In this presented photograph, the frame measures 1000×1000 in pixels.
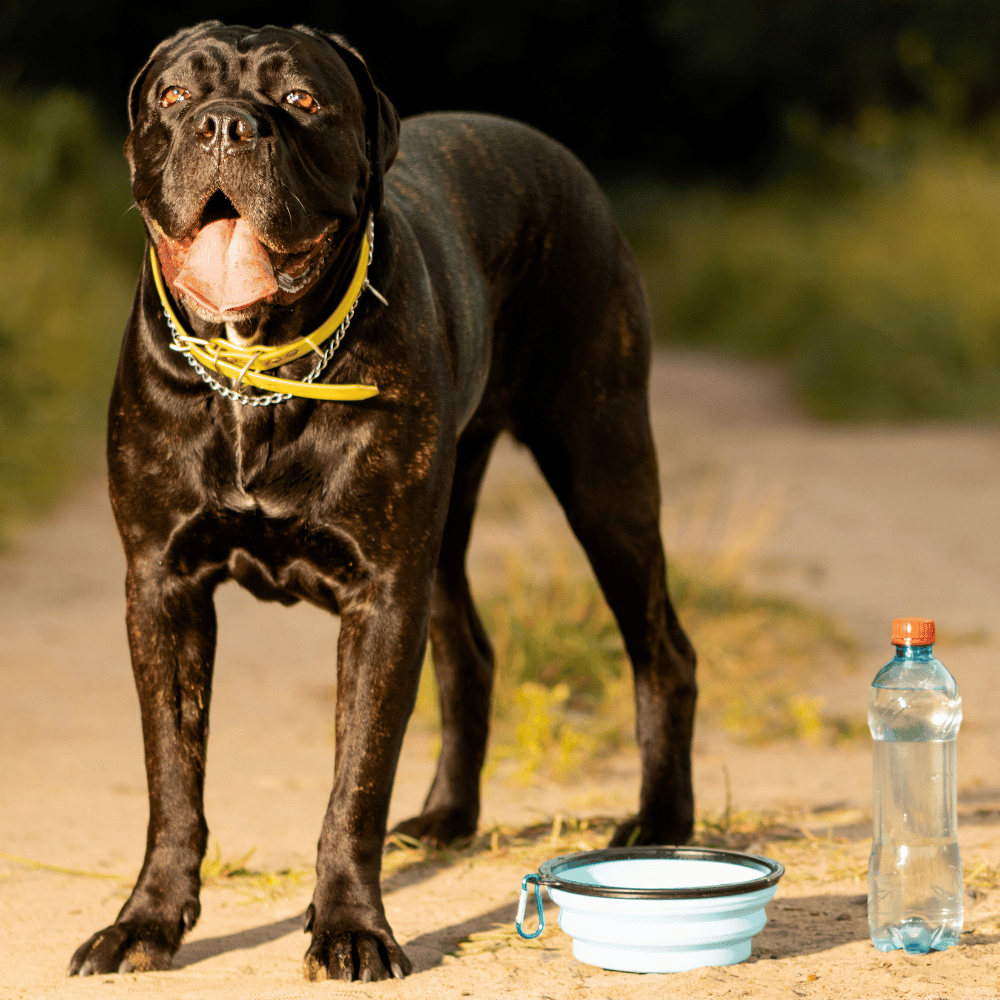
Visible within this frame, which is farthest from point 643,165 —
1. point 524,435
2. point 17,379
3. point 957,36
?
point 524,435

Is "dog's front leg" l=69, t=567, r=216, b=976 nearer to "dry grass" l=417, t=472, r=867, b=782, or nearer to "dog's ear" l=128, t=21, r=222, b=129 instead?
"dog's ear" l=128, t=21, r=222, b=129

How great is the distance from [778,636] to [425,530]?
329 centimetres

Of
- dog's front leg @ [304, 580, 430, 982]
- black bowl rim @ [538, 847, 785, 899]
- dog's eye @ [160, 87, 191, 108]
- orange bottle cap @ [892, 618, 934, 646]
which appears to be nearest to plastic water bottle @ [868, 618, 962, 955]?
orange bottle cap @ [892, 618, 934, 646]

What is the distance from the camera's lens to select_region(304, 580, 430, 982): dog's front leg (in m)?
2.53

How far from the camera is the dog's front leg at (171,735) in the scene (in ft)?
8.69

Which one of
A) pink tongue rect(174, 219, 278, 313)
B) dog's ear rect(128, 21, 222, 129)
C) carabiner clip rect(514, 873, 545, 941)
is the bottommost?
carabiner clip rect(514, 873, 545, 941)

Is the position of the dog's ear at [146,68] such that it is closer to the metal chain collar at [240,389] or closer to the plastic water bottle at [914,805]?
the metal chain collar at [240,389]

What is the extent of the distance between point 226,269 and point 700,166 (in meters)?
24.2

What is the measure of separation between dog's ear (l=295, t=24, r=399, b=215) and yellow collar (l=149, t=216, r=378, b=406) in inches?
6.6

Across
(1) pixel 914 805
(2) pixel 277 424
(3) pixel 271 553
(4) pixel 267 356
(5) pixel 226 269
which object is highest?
(5) pixel 226 269

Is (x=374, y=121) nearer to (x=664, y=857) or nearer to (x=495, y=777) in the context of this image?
(x=664, y=857)

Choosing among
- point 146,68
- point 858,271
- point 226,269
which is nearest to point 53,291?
point 146,68

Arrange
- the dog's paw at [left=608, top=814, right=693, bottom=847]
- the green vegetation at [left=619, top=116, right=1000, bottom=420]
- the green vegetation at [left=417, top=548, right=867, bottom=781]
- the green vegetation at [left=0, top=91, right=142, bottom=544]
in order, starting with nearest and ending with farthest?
the dog's paw at [left=608, top=814, right=693, bottom=847]
the green vegetation at [left=417, top=548, right=867, bottom=781]
the green vegetation at [left=0, top=91, right=142, bottom=544]
the green vegetation at [left=619, top=116, right=1000, bottom=420]

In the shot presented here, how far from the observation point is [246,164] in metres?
2.39
